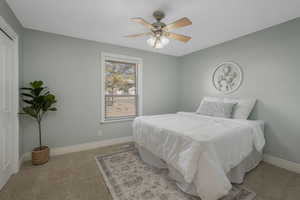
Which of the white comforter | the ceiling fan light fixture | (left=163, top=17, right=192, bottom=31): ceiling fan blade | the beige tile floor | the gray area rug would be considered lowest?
the beige tile floor

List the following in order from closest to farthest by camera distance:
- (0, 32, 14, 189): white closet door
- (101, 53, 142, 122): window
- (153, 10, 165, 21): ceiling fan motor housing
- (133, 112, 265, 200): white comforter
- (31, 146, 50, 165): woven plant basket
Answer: (133, 112, 265, 200): white comforter < (0, 32, 14, 189): white closet door < (153, 10, 165, 21): ceiling fan motor housing < (31, 146, 50, 165): woven plant basket < (101, 53, 142, 122): window

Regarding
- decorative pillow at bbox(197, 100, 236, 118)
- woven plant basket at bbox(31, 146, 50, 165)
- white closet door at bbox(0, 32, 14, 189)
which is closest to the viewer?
white closet door at bbox(0, 32, 14, 189)

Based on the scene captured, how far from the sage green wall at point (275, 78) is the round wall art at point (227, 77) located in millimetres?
104

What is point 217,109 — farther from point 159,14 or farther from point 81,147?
point 81,147

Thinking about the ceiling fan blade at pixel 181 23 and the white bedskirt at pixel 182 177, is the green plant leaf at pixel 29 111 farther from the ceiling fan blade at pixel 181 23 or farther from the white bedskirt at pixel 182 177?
the ceiling fan blade at pixel 181 23

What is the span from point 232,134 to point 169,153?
0.89 m

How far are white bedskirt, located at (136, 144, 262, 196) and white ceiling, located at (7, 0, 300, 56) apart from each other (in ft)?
7.23

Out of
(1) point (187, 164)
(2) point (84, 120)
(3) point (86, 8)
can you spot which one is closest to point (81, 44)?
(3) point (86, 8)

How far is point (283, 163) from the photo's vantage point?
2205 mm

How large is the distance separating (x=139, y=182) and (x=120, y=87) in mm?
2327

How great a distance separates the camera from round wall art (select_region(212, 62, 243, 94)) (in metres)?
2.83

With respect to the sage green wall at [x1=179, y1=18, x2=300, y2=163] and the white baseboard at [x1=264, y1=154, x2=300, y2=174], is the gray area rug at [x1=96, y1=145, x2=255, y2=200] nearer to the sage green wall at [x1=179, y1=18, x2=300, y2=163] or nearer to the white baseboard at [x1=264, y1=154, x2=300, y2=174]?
the white baseboard at [x1=264, y1=154, x2=300, y2=174]

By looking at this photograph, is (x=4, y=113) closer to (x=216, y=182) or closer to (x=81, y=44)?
(x=81, y=44)

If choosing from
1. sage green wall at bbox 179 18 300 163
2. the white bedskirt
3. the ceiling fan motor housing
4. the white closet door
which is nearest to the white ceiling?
the ceiling fan motor housing
